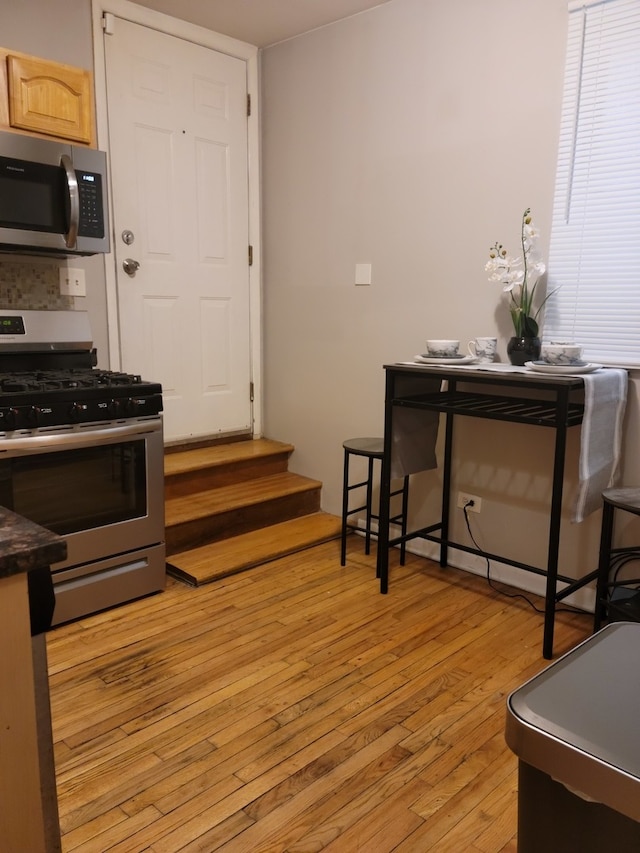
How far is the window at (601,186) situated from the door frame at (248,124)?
1.78 metres

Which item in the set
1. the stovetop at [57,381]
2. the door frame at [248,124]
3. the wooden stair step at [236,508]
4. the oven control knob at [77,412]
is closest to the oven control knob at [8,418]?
the stovetop at [57,381]

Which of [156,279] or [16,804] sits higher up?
[156,279]

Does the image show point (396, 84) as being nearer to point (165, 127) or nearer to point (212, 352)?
point (165, 127)

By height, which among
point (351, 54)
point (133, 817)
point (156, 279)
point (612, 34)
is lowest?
point (133, 817)

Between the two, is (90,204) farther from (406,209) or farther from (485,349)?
(485,349)

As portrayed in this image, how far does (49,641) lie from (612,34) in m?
2.98

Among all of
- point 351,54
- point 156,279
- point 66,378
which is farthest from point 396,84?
point 66,378

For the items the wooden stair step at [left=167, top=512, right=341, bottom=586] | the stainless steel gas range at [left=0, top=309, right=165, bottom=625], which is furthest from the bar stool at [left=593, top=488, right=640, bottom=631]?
the stainless steel gas range at [left=0, top=309, right=165, bottom=625]

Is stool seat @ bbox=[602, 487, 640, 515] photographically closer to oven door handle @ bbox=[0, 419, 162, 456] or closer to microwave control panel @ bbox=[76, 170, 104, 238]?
oven door handle @ bbox=[0, 419, 162, 456]

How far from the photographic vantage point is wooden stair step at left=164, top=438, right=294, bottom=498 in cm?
327

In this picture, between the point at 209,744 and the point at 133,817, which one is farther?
the point at 209,744

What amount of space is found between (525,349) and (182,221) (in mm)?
1912

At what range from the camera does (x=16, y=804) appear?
888 mm

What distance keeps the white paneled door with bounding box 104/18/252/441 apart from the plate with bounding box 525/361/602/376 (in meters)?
1.88
